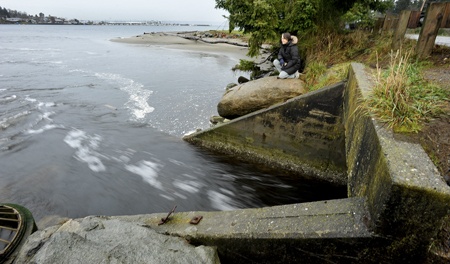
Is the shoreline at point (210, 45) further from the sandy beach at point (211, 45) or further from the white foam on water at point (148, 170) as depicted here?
the white foam on water at point (148, 170)

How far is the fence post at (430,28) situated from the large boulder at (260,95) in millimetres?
3194

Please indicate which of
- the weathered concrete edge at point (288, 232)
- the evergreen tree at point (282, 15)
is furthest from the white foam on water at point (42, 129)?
the weathered concrete edge at point (288, 232)

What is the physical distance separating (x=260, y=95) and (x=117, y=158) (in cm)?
503

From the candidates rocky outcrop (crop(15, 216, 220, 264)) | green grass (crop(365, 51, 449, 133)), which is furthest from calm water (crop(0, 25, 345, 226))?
green grass (crop(365, 51, 449, 133))

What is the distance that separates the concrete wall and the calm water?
411 mm

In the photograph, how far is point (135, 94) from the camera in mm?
15836

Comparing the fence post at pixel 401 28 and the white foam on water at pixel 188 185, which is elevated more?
the fence post at pixel 401 28

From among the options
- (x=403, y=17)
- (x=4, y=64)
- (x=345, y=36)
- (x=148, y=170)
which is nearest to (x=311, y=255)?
(x=148, y=170)

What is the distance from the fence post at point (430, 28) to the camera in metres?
6.36

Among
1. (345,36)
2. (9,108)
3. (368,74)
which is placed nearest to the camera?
(368,74)

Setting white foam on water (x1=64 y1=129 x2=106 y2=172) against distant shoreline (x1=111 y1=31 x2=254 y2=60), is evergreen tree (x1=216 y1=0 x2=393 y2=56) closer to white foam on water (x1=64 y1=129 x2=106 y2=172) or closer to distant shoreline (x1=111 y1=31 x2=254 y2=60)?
white foam on water (x1=64 y1=129 x2=106 y2=172)

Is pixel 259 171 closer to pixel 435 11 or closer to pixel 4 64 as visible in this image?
pixel 435 11

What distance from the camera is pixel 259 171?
23.8 ft

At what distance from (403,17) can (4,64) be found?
3050cm
